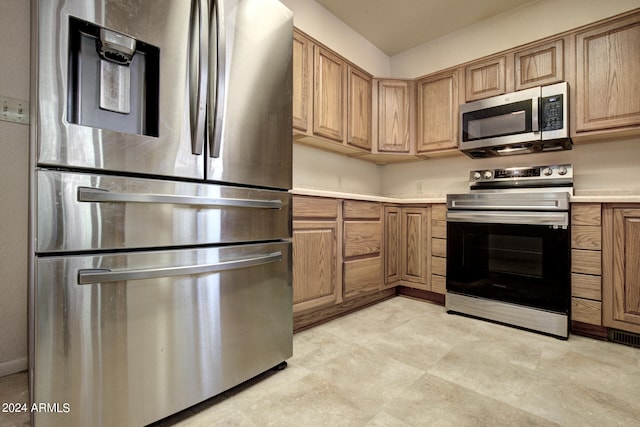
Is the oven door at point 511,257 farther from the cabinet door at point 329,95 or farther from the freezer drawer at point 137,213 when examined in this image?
the freezer drawer at point 137,213

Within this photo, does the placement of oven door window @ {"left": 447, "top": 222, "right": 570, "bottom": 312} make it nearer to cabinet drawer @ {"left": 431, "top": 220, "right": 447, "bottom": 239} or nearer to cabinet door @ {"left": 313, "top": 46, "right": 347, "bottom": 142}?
cabinet drawer @ {"left": 431, "top": 220, "right": 447, "bottom": 239}

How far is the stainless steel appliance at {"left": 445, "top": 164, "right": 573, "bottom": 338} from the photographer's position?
2.02 meters

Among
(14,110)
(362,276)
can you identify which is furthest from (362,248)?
(14,110)

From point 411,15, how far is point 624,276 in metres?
2.64

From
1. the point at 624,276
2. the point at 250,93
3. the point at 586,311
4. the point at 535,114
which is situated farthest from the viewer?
the point at 535,114

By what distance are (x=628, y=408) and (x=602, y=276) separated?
3.15ft

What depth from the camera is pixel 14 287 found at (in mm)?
1525

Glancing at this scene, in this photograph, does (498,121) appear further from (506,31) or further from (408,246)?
(408,246)

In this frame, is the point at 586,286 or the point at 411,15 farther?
the point at 411,15

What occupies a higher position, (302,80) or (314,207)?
(302,80)

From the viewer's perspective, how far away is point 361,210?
243cm

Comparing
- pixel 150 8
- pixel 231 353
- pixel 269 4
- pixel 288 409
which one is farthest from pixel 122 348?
pixel 269 4

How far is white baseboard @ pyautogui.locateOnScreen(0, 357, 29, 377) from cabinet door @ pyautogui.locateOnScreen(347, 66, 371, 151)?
101 inches

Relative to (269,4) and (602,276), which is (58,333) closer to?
(269,4)
